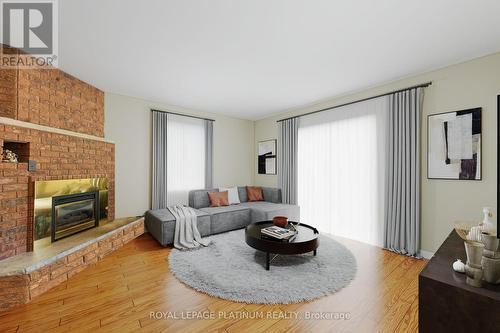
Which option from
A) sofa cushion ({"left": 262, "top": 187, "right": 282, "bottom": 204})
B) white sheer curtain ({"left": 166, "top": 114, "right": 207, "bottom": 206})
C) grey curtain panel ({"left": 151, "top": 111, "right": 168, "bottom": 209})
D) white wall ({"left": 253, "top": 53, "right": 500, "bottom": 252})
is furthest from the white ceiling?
sofa cushion ({"left": 262, "top": 187, "right": 282, "bottom": 204})

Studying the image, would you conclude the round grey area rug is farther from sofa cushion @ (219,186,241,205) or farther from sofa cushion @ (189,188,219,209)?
sofa cushion @ (219,186,241,205)

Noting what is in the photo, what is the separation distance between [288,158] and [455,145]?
2.79 m

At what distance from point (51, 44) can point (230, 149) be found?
369 cm

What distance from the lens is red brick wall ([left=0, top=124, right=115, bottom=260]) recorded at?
2.19 m

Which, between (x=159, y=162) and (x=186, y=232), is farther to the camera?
(x=159, y=162)

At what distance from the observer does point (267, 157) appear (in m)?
5.53

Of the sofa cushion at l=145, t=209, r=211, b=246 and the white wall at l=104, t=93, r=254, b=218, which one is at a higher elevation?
the white wall at l=104, t=93, r=254, b=218

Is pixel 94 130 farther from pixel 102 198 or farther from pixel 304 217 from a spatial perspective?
pixel 304 217

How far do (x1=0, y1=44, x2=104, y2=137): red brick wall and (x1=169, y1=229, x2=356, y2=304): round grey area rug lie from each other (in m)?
2.42

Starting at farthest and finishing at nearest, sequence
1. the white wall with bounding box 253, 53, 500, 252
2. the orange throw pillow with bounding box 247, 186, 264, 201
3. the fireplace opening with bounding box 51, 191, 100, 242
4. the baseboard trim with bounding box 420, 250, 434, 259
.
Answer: the orange throw pillow with bounding box 247, 186, 264, 201
the baseboard trim with bounding box 420, 250, 434, 259
the fireplace opening with bounding box 51, 191, 100, 242
the white wall with bounding box 253, 53, 500, 252

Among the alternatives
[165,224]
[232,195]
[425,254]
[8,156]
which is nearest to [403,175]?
[425,254]

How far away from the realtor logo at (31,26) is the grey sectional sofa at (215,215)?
2578 millimetres

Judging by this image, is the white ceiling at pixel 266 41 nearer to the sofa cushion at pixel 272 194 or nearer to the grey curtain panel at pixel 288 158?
the grey curtain panel at pixel 288 158

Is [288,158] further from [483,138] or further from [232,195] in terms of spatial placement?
[483,138]
